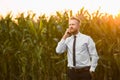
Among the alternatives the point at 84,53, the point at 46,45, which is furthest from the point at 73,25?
the point at 46,45

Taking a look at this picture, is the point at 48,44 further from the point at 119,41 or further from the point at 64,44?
the point at 64,44

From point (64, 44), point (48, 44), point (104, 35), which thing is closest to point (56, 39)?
point (48, 44)

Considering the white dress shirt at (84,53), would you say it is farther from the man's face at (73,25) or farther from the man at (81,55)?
the man's face at (73,25)

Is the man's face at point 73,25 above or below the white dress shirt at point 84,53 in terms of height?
above

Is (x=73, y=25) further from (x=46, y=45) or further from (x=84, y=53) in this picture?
(x=46, y=45)

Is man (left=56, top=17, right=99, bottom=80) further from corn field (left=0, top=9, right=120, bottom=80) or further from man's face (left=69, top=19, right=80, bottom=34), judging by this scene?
corn field (left=0, top=9, right=120, bottom=80)

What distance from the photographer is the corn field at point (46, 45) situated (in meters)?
9.30

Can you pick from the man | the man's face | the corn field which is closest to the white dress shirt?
the man

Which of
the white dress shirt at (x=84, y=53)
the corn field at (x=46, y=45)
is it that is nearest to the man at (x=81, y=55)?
the white dress shirt at (x=84, y=53)

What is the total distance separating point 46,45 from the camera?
32.6 ft

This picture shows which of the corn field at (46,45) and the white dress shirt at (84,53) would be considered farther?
the corn field at (46,45)

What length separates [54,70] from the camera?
9875 millimetres

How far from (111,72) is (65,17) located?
1.88 metres

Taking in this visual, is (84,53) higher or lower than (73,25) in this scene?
lower
